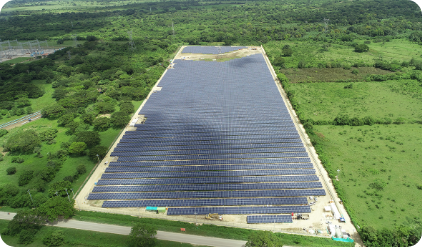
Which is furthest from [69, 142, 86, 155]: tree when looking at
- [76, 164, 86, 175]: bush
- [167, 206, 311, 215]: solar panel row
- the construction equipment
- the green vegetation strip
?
the construction equipment

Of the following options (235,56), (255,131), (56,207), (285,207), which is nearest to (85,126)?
(56,207)

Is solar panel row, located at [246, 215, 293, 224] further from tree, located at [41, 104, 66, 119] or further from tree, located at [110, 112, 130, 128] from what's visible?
tree, located at [41, 104, 66, 119]

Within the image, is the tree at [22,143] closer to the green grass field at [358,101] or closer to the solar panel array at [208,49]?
the green grass field at [358,101]

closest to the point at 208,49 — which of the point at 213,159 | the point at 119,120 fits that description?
the point at 119,120

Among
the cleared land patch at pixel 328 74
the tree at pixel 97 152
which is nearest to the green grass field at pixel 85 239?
the tree at pixel 97 152

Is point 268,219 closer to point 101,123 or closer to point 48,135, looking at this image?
point 101,123

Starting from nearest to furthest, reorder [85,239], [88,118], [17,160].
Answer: [85,239] < [17,160] < [88,118]

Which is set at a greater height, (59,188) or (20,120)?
(20,120)
